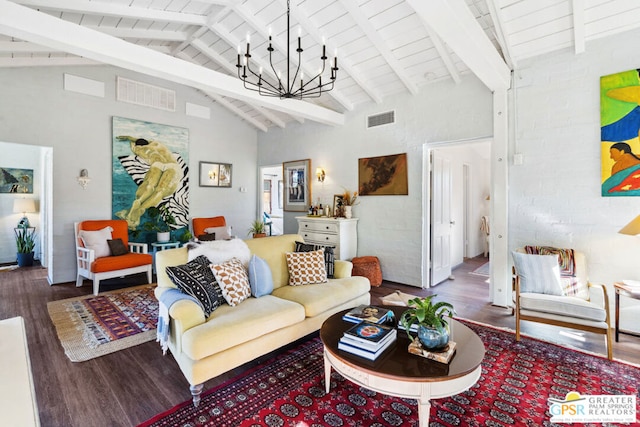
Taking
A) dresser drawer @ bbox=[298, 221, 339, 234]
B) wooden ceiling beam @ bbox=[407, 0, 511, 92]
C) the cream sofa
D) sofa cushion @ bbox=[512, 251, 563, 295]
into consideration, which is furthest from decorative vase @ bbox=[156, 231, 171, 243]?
sofa cushion @ bbox=[512, 251, 563, 295]

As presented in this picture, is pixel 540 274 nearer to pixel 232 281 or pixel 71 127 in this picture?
pixel 232 281

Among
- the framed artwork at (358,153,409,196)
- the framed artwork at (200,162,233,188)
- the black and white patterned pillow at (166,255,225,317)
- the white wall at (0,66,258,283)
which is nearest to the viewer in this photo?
the black and white patterned pillow at (166,255,225,317)

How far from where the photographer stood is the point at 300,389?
7.08 ft

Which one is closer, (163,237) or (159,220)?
(163,237)

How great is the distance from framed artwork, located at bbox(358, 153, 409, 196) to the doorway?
353mm

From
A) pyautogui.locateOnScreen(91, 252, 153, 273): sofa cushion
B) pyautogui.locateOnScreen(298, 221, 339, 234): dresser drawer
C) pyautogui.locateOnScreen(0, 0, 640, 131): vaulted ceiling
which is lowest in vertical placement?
pyautogui.locateOnScreen(91, 252, 153, 273): sofa cushion

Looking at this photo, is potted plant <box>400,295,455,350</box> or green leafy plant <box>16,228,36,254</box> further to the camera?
green leafy plant <box>16,228,36,254</box>

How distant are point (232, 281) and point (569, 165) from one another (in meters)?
3.69

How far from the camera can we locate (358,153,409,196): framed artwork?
4.81 meters

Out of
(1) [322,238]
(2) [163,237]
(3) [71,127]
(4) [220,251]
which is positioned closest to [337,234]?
(1) [322,238]

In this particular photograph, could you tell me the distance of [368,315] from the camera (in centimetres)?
230

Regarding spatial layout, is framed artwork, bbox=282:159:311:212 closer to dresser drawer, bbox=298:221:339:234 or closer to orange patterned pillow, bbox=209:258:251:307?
dresser drawer, bbox=298:221:339:234

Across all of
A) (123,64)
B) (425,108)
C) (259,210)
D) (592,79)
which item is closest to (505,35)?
(592,79)

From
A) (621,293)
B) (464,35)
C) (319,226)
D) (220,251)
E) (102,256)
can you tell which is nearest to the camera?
(464,35)
